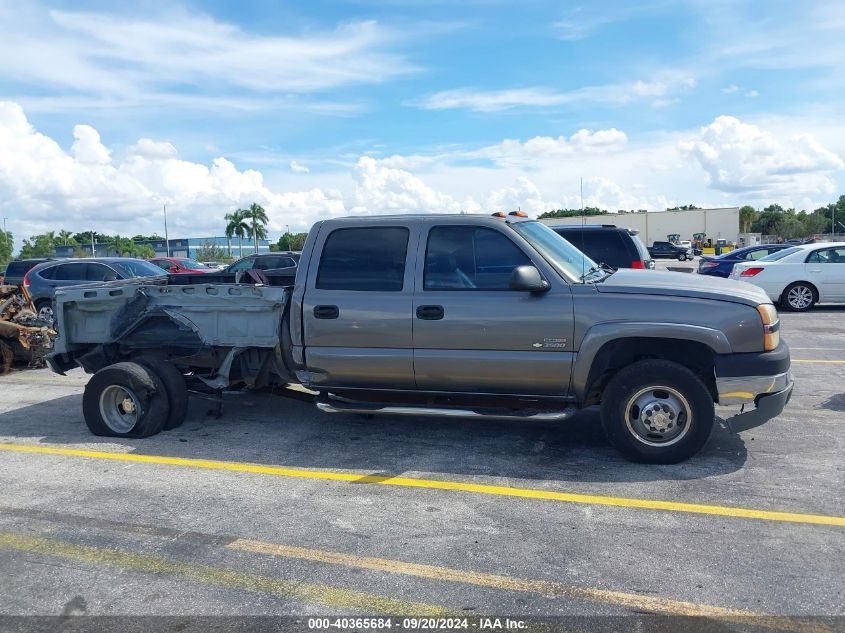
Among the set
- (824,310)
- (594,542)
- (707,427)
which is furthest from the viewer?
(824,310)

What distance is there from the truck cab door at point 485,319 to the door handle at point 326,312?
2.16 ft

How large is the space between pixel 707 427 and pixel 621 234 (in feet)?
18.9

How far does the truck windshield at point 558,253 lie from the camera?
5449 mm

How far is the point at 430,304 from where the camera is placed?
5.47 meters

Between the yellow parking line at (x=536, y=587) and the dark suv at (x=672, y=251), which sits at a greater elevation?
the dark suv at (x=672, y=251)

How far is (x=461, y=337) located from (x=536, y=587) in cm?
225

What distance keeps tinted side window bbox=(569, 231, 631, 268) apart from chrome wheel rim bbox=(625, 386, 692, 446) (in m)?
5.36

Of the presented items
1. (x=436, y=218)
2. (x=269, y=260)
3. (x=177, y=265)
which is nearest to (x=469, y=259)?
(x=436, y=218)

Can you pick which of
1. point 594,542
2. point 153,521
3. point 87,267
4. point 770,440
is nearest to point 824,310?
point 770,440

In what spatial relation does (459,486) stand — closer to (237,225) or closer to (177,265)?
(177,265)

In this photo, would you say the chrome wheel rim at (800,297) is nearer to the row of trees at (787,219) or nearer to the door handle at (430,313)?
the door handle at (430,313)

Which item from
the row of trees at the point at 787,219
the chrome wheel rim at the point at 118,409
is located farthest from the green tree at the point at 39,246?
the chrome wheel rim at the point at 118,409

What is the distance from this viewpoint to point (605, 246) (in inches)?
408

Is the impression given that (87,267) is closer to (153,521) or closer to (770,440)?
(153,521)
